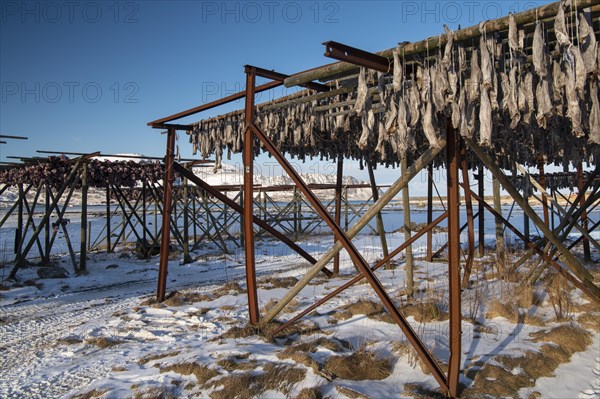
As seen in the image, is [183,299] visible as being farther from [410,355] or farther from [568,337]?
[568,337]

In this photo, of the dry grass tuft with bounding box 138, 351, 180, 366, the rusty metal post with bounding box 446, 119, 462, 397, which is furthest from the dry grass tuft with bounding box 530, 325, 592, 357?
the dry grass tuft with bounding box 138, 351, 180, 366

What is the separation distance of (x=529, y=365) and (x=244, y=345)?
108 inches

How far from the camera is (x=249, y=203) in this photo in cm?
496

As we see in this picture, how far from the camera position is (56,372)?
4012 mm

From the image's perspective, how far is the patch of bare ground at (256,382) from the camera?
10.4 feet

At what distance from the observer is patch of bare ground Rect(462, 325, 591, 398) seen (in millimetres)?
3225

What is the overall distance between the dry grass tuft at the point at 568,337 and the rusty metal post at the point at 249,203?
3.15 m

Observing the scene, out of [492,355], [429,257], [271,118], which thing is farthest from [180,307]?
[429,257]

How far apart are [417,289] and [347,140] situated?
282cm

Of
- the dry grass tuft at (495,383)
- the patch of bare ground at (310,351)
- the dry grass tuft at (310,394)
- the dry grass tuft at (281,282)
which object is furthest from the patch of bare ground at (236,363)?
the dry grass tuft at (281,282)

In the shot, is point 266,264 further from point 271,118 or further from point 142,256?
point 271,118

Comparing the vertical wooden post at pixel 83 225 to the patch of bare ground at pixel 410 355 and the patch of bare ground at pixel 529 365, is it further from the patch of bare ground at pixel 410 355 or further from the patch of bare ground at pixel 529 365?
the patch of bare ground at pixel 529 365

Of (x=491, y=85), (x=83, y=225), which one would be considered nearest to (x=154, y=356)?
(x=491, y=85)

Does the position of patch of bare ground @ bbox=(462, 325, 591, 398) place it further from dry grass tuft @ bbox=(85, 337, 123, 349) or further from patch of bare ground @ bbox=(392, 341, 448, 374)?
dry grass tuft @ bbox=(85, 337, 123, 349)
